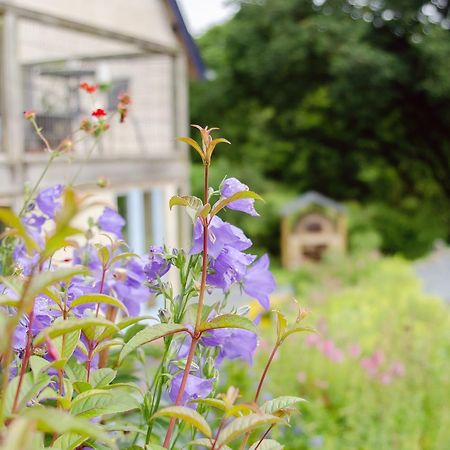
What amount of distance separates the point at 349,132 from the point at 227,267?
1432cm

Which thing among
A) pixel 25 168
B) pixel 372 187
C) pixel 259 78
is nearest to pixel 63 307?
pixel 25 168

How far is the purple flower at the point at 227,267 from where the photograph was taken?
78cm

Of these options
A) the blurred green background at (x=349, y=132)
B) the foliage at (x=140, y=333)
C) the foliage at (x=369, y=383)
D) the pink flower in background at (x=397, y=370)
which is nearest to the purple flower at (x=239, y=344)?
the foliage at (x=140, y=333)

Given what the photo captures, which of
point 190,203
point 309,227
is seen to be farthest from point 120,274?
point 309,227

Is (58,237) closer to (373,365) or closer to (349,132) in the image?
(373,365)

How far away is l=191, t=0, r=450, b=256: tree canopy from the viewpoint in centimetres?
1219

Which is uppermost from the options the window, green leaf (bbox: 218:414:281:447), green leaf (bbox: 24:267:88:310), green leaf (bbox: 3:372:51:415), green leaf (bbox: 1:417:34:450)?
green leaf (bbox: 24:267:88:310)

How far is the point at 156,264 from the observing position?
84 cm

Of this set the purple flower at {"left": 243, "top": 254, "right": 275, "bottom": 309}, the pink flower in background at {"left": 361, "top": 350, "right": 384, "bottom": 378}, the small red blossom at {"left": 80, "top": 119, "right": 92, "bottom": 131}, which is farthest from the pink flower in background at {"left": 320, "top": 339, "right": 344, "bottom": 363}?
the purple flower at {"left": 243, "top": 254, "right": 275, "bottom": 309}

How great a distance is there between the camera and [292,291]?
9.69m

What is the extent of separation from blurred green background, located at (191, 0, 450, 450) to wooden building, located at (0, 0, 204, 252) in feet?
4.60

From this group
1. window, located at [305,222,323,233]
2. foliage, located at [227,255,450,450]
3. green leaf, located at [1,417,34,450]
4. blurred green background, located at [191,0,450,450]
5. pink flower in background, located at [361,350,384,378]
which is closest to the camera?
green leaf, located at [1,417,34,450]

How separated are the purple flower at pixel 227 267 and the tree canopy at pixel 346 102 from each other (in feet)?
37.0

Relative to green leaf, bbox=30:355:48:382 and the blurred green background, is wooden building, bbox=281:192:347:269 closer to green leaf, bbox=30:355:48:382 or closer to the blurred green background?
the blurred green background
